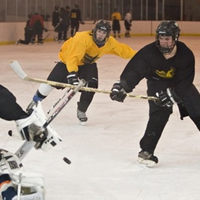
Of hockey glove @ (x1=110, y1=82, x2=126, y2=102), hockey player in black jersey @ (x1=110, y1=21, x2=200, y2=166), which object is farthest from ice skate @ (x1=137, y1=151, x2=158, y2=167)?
hockey glove @ (x1=110, y1=82, x2=126, y2=102)

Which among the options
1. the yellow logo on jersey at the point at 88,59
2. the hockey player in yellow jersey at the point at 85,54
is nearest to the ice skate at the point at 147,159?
the hockey player in yellow jersey at the point at 85,54

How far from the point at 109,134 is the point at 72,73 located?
66 centimetres

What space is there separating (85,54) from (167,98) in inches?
70.4

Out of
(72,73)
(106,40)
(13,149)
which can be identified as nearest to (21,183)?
(13,149)

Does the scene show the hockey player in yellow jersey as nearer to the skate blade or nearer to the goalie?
the skate blade

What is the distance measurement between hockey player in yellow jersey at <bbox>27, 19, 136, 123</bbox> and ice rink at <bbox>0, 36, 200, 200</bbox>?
346mm

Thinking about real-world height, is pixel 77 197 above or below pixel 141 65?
below

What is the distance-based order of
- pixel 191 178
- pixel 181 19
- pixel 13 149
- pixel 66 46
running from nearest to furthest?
pixel 191 178
pixel 13 149
pixel 66 46
pixel 181 19

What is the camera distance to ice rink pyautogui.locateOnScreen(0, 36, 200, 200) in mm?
3988

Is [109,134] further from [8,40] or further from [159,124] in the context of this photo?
[8,40]

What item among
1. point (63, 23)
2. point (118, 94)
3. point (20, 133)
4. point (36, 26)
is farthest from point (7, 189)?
point (63, 23)

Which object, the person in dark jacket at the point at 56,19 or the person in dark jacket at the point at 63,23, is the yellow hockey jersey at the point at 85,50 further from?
the person in dark jacket at the point at 56,19

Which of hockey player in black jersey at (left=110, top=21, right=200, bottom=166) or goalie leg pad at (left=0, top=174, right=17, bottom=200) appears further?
hockey player in black jersey at (left=110, top=21, right=200, bottom=166)

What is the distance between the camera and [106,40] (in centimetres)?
598
